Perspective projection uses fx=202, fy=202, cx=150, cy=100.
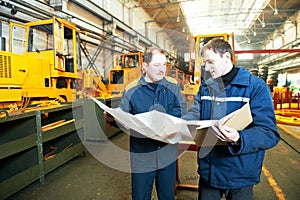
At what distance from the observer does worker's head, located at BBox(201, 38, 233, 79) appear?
1075 mm

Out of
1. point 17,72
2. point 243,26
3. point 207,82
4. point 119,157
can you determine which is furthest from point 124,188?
point 243,26

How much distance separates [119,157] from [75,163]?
2.25 feet

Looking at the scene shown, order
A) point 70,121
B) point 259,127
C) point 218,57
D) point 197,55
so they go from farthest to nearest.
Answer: point 197,55 < point 70,121 < point 218,57 < point 259,127

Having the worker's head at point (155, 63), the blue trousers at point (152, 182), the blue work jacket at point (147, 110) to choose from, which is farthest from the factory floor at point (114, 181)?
the worker's head at point (155, 63)

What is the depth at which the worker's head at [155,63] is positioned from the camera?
1.32 meters

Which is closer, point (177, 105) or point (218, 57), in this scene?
point (218, 57)

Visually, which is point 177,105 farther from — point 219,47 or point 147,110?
point 219,47

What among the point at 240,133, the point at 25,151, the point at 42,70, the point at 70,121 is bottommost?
the point at 25,151

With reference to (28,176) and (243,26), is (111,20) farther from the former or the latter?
(243,26)

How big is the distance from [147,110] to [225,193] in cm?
69

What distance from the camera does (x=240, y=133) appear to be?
925 millimetres

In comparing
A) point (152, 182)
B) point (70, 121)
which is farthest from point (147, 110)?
point (70, 121)

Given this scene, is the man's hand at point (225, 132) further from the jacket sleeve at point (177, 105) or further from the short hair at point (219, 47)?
the jacket sleeve at point (177, 105)

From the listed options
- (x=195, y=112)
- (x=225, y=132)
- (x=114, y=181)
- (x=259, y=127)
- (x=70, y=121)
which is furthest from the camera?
(x=70, y=121)
